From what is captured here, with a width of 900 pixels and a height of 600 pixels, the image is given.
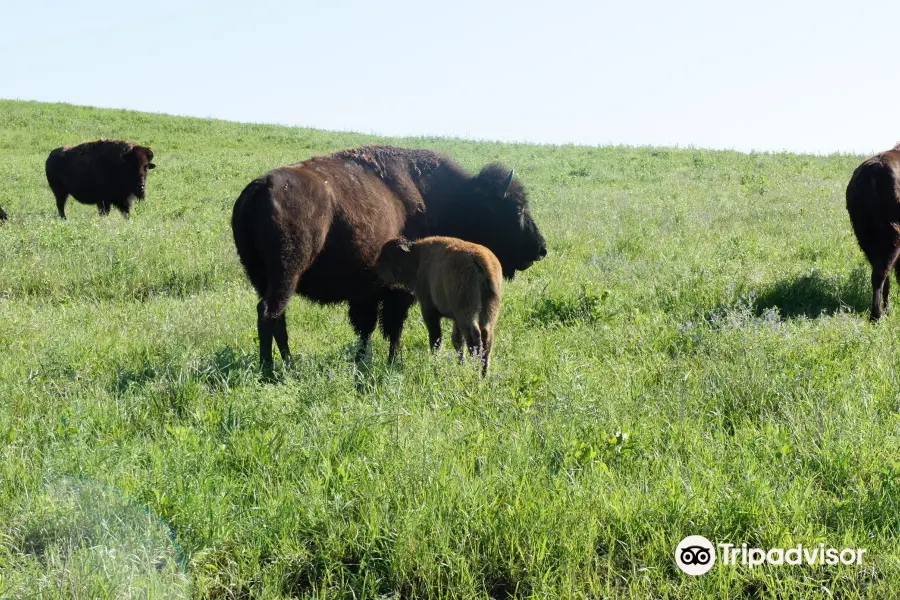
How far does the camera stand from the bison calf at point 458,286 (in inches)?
215

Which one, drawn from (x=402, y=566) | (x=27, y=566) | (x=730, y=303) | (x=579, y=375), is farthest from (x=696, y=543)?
(x=730, y=303)

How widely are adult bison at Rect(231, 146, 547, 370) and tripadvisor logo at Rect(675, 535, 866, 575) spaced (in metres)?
3.76

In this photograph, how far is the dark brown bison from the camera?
18.2 m

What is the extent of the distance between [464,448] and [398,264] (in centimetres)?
282

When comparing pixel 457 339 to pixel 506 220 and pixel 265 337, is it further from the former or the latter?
pixel 506 220

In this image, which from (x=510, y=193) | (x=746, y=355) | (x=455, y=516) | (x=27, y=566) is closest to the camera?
(x=27, y=566)

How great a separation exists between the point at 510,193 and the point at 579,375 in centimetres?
350

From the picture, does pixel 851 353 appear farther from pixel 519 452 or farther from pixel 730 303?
pixel 519 452

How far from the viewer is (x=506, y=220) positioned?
24.2 ft

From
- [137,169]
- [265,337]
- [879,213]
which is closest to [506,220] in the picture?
[265,337]

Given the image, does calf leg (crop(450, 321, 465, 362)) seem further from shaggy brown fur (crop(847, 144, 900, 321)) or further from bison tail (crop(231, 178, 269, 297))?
shaggy brown fur (crop(847, 144, 900, 321))

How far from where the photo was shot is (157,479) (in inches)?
124

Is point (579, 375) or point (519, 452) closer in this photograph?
point (519, 452)

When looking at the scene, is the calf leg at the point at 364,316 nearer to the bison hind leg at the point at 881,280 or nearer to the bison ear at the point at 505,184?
the bison ear at the point at 505,184
